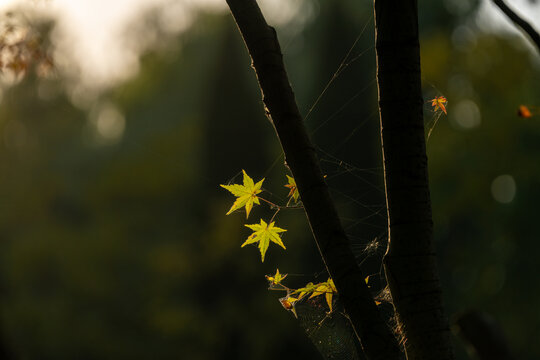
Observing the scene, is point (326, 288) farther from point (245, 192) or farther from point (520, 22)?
point (520, 22)

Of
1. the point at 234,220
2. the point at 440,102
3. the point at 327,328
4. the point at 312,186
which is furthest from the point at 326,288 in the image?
the point at 234,220

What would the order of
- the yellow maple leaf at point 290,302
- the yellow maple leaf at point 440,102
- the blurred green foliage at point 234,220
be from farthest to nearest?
the blurred green foliage at point 234,220
the yellow maple leaf at point 440,102
the yellow maple leaf at point 290,302

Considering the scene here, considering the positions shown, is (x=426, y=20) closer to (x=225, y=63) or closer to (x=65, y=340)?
(x=225, y=63)

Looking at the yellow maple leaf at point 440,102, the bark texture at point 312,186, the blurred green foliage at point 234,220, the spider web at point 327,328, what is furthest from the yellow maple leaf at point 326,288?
the blurred green foliage at point 234,220

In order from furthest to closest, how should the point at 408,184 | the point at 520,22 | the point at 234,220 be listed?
the point at 234,220 → the point at 408,184 → the point at 520,22

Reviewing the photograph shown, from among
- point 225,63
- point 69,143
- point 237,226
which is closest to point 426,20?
point 225,63

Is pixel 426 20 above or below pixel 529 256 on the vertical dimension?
above

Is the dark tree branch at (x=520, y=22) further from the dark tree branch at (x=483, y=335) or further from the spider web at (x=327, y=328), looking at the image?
the spider web at (x=327, y=328)
